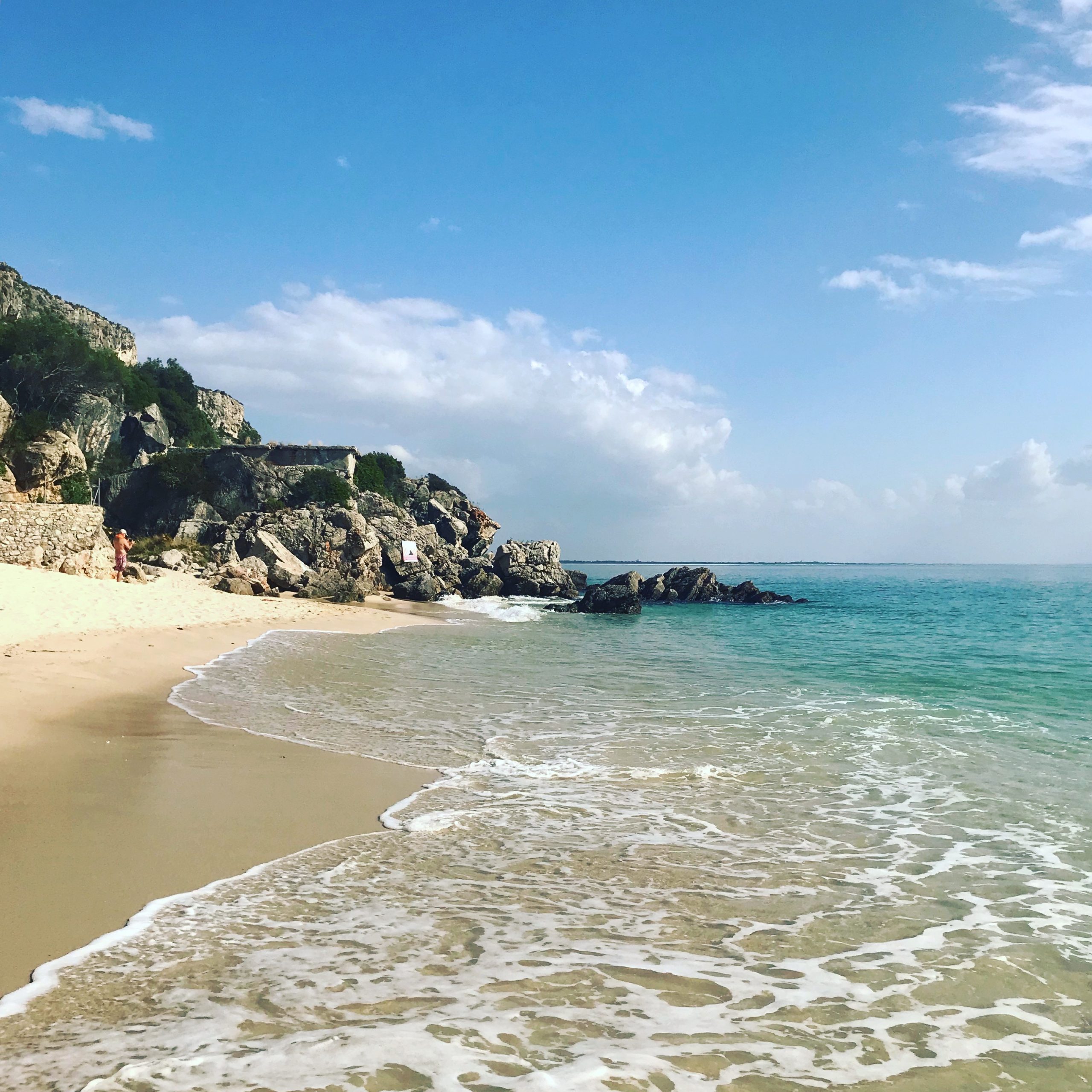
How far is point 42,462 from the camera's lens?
31016mm

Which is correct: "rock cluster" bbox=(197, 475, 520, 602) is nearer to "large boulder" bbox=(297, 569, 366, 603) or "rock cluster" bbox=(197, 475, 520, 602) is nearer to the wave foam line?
"large boulder" bbox=(297, 569, 366, 603)

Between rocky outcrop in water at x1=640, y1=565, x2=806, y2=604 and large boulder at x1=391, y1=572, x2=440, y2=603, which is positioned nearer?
large boulder at x1=391, y1=572, x2=440, y2=603

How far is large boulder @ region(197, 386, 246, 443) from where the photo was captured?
83.2 m

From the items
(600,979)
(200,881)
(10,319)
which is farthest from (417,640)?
(10,319)

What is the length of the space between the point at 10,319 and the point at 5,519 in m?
44.5

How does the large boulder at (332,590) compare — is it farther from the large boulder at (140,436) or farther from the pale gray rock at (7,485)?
the large boulder at (140,436)

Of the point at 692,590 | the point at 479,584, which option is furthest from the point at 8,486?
the point at 692,590

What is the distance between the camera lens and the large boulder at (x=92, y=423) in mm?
49906

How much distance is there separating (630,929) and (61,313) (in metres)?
86.6

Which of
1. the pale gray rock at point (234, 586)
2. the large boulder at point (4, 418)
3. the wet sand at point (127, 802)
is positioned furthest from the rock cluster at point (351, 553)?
the wet sand at point (127, 802)

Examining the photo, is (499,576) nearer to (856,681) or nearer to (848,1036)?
(856,681)

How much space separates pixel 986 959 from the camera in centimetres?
438

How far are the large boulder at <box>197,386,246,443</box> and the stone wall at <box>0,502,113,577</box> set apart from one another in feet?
197

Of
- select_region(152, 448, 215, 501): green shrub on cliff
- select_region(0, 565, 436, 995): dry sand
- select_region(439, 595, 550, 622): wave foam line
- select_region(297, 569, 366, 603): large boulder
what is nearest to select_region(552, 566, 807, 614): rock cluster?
select_region(439, 595, 550, 622): wave foam line
